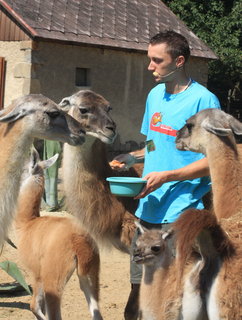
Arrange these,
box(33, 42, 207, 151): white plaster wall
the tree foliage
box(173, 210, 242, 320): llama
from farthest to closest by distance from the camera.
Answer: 1. the tree foliage
2. box(33, 42, 207, 151): white plaster wall
3. box(173, 210, 242, 320): llama

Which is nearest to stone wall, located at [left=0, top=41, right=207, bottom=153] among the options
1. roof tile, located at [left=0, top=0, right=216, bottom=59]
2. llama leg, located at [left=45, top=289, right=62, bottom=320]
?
roof tile, located at [left=0, top=0, right=216, bottom=59]

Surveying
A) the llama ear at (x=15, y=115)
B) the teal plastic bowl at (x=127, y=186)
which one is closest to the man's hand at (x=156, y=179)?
the teal plastic bowl at (x=127, y=186)

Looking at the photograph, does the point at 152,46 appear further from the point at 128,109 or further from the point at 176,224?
the point at 128,109

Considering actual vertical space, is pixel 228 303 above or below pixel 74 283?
above

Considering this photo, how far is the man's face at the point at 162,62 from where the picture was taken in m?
4.59

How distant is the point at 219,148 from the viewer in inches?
184

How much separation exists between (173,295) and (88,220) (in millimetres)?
1490

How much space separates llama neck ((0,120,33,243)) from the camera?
4.76m

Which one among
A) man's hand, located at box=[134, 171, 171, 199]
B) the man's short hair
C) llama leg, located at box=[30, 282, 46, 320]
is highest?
the man's short hair

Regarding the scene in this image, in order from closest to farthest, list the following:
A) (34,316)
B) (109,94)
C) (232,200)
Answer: (232,200) < (34,316) < (109,94)

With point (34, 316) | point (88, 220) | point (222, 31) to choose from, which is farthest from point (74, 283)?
point (222, 31)

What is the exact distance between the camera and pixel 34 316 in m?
6.08

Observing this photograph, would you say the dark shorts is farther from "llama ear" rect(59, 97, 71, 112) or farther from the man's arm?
"llama ear" rect(59, 97, 71, 112)

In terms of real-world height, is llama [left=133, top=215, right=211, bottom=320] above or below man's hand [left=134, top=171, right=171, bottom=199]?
below
